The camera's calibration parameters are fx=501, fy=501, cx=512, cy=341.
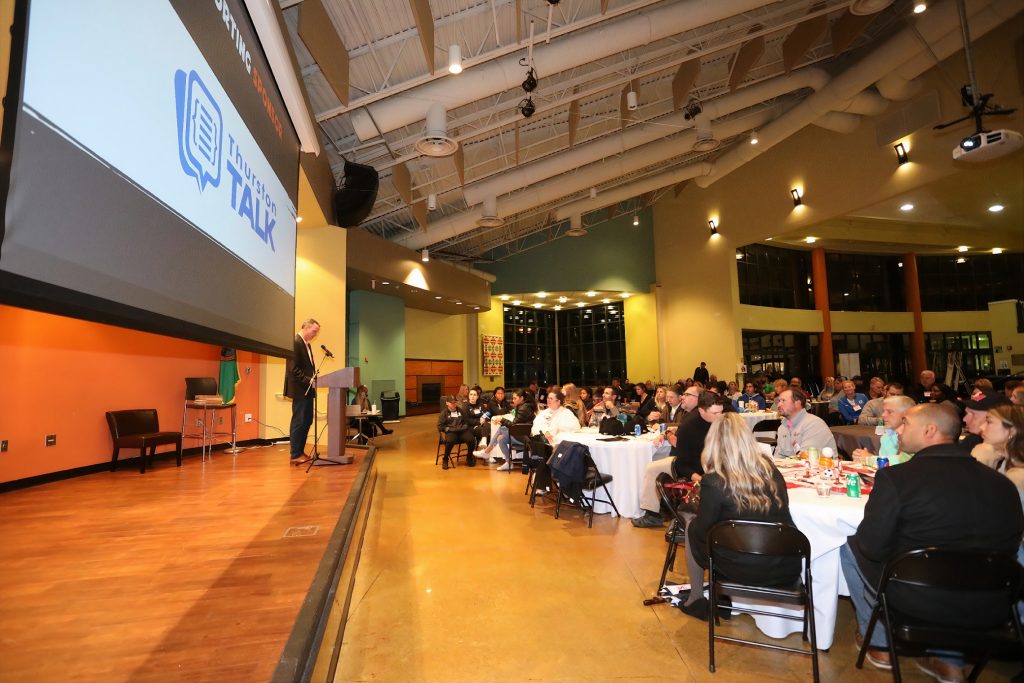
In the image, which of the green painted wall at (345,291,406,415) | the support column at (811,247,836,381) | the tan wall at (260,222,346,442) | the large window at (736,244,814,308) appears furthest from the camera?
the support column at (811,247,836,381)

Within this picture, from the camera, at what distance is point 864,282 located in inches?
654

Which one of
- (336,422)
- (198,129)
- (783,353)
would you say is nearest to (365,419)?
(336,422)

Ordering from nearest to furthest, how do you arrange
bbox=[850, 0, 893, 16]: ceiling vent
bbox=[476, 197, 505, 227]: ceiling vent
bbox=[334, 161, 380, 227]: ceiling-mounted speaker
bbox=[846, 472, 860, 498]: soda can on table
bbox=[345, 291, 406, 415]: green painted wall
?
bbox=[846, 472, 860, 498]: soda can on table → bbox=[850, 0, 893, 16]: ceiling vent → bbox=[334, 161, 380, 227]: ceiling-mounted speaker → bbox=[476, 197, 505, 227]: ceiling vent → bbox=[345, 291, 406, 415]: green painted wall

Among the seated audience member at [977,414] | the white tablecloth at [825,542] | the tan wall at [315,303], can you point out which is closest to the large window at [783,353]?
the tan wall at [315,303]

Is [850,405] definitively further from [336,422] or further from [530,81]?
[336,422]

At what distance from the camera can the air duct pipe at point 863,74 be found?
24.1 feet

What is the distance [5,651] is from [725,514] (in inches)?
122

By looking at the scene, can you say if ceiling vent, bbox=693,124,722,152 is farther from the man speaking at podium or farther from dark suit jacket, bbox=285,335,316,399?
dark suit jacket, bbox=285,335,316,399

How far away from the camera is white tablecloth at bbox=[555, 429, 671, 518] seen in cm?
488

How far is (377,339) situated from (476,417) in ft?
21.4

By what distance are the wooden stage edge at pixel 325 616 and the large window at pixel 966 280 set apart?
19.6 metres

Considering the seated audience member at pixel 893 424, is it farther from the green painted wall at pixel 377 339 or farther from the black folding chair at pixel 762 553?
the green painted wall at pixel 377 339

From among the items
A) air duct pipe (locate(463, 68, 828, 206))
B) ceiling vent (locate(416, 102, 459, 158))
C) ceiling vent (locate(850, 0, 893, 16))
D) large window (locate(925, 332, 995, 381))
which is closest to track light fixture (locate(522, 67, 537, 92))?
ceiling vent (locate(416, 102, 459, 158))

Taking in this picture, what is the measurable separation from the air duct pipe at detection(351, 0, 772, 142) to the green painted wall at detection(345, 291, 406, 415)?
22.8 feet
